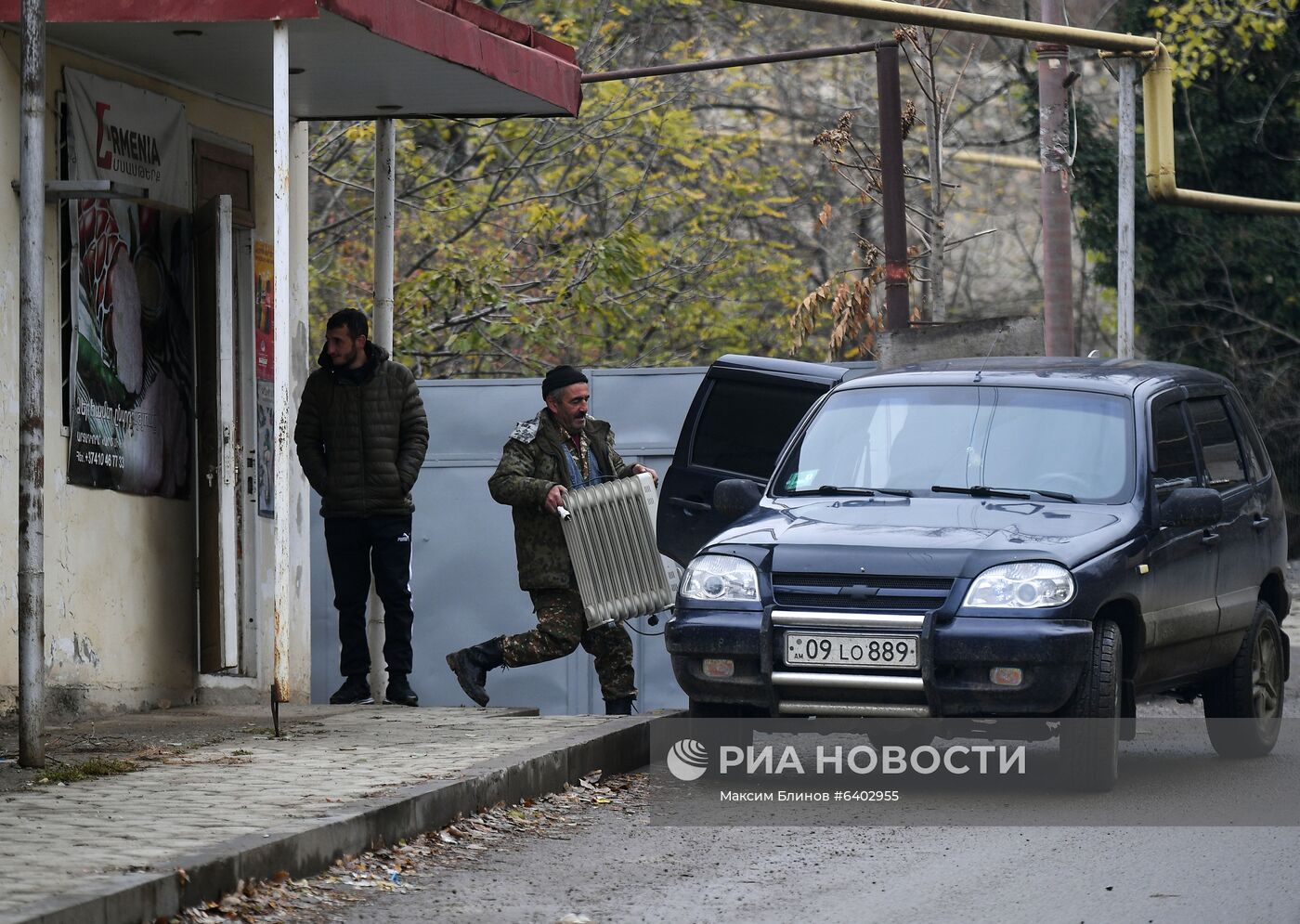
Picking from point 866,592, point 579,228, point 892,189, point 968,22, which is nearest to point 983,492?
point 866,592

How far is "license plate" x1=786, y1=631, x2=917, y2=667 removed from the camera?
807 cm

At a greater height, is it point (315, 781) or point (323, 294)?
point (323, 294)

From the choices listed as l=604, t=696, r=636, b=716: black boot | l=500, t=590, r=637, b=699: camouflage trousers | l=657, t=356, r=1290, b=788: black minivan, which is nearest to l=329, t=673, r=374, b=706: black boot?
l=500, t=590, r=637, b=699: camouflage trousers

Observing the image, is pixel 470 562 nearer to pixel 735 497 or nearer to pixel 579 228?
pixel 735 497

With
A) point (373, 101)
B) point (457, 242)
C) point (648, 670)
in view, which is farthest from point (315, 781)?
point (457, 242)

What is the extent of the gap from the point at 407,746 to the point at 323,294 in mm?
18144

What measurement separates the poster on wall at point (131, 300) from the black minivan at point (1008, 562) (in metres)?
3.24

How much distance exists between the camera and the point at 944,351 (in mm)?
15211

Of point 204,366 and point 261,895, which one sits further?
point 204,366

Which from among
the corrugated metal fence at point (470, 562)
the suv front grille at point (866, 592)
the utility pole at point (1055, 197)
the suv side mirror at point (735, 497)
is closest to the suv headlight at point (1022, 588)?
the suv front grille at point (866, 592)

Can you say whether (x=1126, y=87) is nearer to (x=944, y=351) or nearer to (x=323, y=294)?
(x=944, y=351)

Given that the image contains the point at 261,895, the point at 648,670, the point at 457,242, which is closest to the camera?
the point at 261,895

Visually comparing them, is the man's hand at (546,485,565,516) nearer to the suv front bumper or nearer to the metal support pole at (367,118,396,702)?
Result: the suv front bumper

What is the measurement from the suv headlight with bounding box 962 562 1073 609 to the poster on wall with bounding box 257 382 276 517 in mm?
5112
